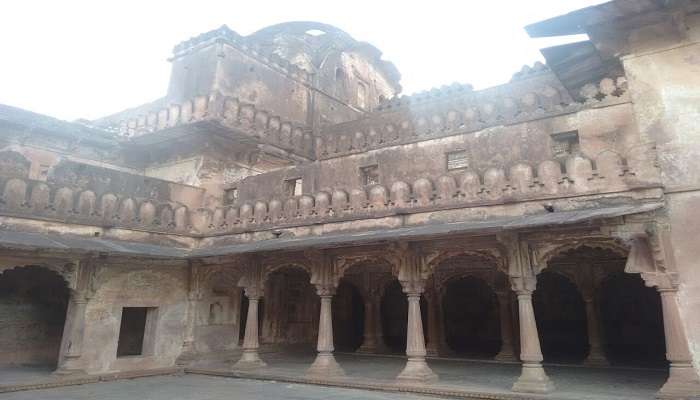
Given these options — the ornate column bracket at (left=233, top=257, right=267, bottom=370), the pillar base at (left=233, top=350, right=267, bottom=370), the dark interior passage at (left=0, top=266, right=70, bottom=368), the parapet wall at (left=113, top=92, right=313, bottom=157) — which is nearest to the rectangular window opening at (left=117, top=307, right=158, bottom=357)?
the dark interior passage at (left=0, top=266, right=70, bottom=368)

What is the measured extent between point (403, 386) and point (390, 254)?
8.77 ft

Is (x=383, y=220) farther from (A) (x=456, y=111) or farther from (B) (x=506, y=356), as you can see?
(B) (x=506, y=356)

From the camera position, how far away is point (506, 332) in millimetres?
12656

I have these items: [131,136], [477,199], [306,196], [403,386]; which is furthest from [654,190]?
[131,136]

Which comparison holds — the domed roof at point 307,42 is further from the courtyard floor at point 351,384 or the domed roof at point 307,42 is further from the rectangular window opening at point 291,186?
the courtyard floor at point 351,384

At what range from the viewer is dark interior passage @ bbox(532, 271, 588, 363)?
1423cm

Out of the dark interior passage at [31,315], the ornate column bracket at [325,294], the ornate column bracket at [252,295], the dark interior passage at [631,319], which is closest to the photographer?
the ornate column bracket at [325,294]

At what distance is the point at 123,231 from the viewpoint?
1200 centimetres

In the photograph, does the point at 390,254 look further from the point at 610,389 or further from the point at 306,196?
the point at 610,389

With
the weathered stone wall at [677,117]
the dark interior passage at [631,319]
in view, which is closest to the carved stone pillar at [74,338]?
the weathered stone wall at [677,117]

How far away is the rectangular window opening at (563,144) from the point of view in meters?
11.3

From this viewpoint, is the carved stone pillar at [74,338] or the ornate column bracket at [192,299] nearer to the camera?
the carved stone pillar at [74,338]

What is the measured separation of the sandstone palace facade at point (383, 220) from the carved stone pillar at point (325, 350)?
1.9 inches

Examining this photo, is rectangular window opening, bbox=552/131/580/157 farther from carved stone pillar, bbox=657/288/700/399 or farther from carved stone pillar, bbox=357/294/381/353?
carved stone pillar, bbox=357/294/381/353
